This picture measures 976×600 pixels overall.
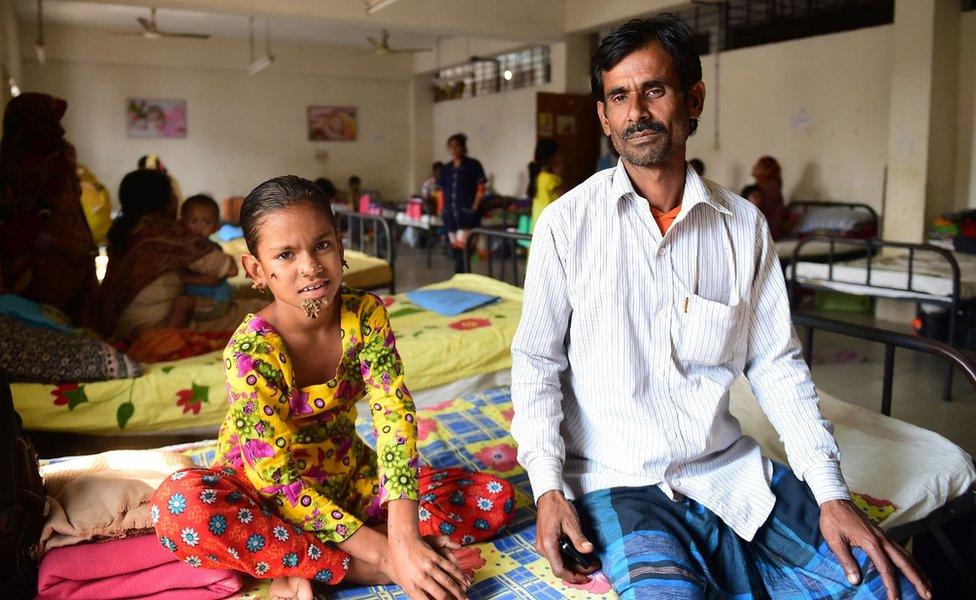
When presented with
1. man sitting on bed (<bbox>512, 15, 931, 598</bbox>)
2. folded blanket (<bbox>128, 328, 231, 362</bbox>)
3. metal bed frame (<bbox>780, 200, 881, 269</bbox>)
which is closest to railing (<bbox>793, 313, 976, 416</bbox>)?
man sitting on bed (<bbox>512, 15, 931, 598</bbox>)

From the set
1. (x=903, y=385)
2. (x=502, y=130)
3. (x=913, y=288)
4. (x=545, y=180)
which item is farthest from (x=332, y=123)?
(x=903, y=385)

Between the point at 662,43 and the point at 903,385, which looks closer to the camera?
the point at 662,43

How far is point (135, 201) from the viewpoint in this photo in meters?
3.74

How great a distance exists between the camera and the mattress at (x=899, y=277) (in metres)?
4.80

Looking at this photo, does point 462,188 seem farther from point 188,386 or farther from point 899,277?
point 188,386

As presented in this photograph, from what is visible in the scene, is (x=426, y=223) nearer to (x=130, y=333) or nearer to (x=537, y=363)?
(x=130, y=333)

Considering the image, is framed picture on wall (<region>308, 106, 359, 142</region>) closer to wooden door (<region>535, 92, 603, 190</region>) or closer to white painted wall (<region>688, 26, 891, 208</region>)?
wooden door (<region>535, 92, 603, 190</region>)

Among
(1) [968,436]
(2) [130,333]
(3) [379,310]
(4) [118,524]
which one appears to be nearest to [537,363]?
(3) [379,310]

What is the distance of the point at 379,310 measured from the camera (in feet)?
6.03

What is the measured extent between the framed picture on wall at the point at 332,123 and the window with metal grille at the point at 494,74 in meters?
1.72

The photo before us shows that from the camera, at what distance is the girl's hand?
1504 millimetres

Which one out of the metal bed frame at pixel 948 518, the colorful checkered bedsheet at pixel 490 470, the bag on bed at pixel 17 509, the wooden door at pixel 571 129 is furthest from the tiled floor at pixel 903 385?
the wooden door at pixel 571 129

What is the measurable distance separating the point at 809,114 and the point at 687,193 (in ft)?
22.2

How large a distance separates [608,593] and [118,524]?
1126mm
